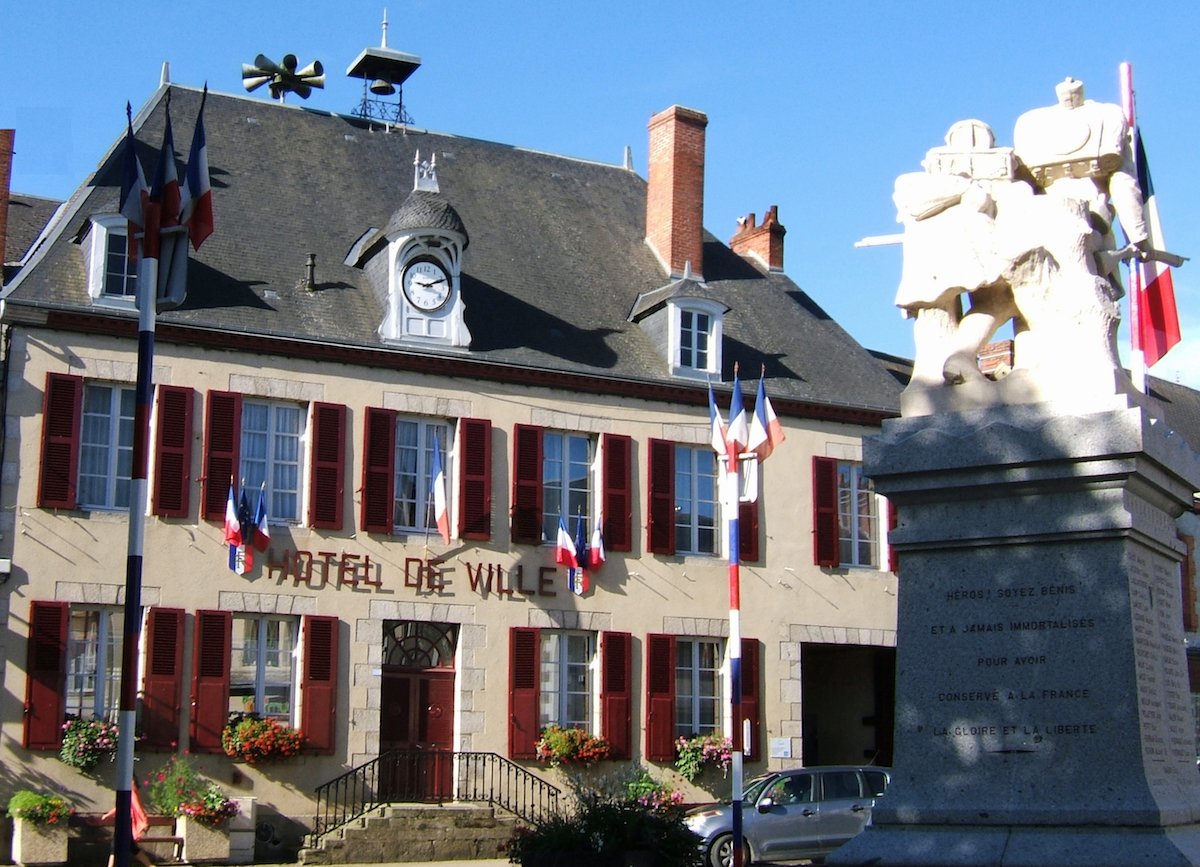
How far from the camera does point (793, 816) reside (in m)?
18.7

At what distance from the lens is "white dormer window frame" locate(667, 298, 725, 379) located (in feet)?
80.3

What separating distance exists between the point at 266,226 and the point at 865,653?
449 inches

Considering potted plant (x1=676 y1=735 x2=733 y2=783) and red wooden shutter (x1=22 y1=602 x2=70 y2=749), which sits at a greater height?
red wooden shutter (x1=22 y1=602 x2=70 y2=749)

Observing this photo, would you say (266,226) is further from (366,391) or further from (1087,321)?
(1087,321)

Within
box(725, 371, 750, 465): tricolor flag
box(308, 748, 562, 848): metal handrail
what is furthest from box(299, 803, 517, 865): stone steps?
box(725, 371, 750, 465): tricolor flag

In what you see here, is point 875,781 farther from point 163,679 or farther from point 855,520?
point 163,679

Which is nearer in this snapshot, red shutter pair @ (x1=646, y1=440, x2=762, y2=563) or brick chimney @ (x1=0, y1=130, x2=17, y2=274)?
brick chimney @ (x1=0, y1=130, x2=17, y2=274)

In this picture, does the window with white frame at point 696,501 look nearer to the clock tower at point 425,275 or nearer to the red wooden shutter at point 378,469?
the clock tower at point 425,275

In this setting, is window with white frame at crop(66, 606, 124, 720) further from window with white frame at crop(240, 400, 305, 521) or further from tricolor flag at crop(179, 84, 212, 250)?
tricolor flag at crop(179, 84, 212, 250)

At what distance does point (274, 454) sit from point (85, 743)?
4386 millimetres

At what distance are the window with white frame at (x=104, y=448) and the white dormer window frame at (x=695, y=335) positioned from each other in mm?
8013

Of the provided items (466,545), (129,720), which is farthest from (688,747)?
(129,720)

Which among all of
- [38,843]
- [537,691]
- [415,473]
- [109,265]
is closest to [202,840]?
[38,843]

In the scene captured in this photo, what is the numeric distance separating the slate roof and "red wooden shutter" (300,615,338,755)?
3.78m
